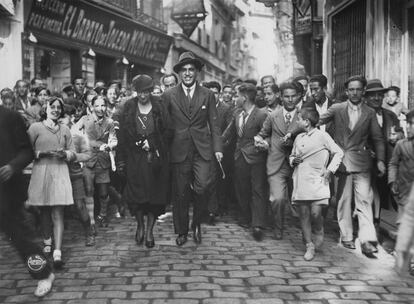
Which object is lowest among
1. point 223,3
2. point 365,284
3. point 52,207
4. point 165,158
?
point 365,284

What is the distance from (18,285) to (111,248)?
152 centimetres

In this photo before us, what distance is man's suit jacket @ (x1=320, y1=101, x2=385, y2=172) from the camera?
645 cm

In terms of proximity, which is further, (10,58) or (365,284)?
(10,58)

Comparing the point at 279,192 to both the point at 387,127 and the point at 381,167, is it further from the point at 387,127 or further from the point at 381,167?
the point at 387,127

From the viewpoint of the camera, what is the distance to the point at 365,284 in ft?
16.5

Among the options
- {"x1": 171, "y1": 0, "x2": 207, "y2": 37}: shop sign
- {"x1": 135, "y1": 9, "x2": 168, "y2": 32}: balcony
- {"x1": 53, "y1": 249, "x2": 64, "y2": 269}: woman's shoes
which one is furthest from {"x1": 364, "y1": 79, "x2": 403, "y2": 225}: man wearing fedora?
{"x1": 171, "y1": 0, "x2": 207, "y2": 37}: shop sign

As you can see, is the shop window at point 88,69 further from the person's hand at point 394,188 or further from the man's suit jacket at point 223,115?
the person's hand at point 394,188

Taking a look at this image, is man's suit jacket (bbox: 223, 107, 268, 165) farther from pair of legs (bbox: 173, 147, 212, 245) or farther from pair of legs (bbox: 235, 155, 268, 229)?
pair of legs (bbox: 173, 147, 212, 245)

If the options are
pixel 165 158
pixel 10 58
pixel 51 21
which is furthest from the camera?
pixel 51 21

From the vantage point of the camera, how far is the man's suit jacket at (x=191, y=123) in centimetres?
668

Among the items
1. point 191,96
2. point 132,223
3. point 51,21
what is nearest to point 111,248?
point 132,223

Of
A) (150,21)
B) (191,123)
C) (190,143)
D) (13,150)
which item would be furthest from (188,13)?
(13,150)

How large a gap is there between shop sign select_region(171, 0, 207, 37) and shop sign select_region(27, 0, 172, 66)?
1.00m

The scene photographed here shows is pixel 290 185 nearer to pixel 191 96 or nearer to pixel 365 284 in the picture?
pixel 191 96
